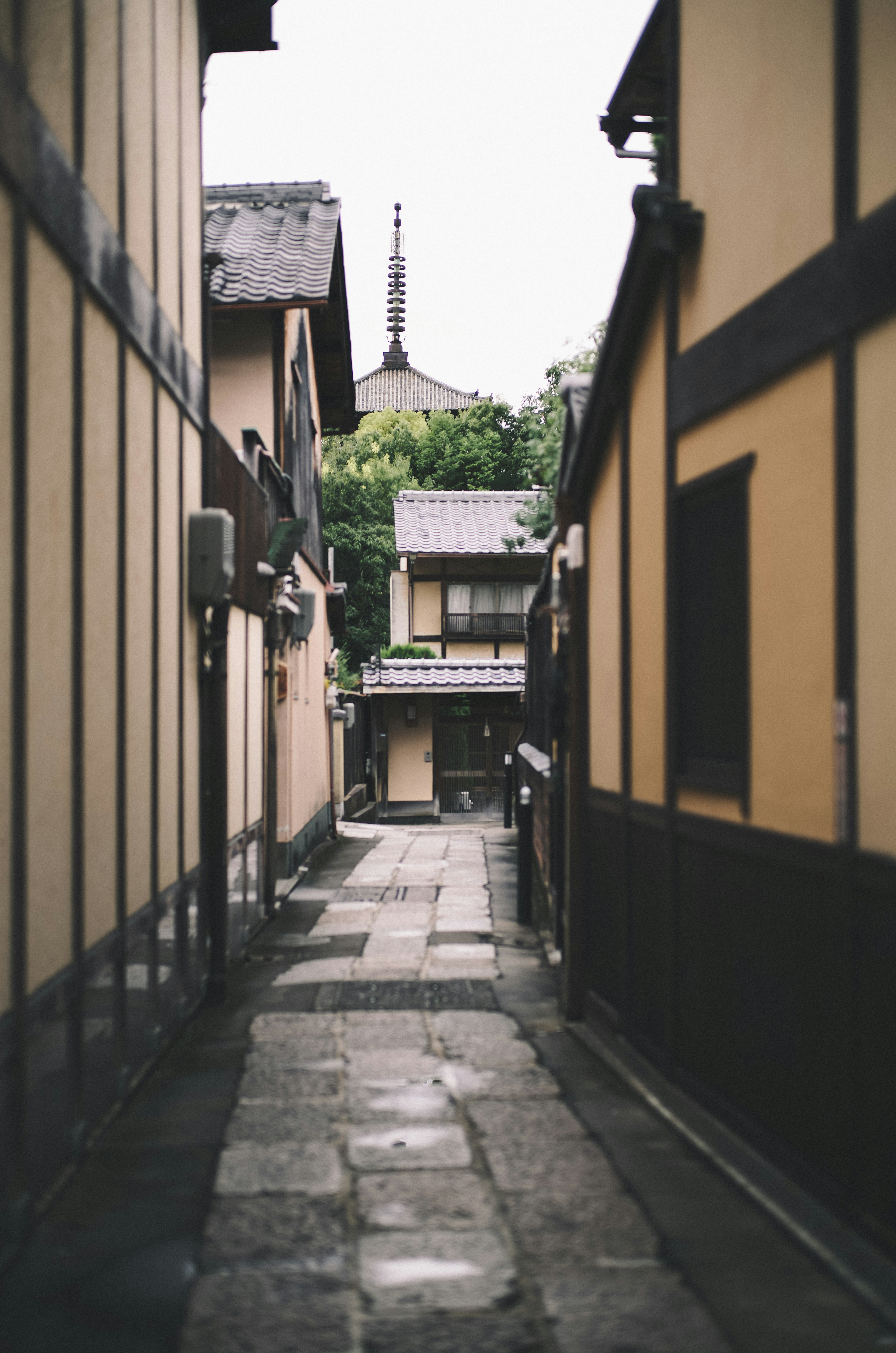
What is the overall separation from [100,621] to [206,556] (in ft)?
7.34

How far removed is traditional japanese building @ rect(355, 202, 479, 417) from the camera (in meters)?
62.5

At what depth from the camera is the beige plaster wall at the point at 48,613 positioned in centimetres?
389

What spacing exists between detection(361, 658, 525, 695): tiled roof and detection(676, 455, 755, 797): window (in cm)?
2046

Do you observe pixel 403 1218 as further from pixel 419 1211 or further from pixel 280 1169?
pixel 280 1169

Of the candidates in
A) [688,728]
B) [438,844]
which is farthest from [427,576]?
[688,728]

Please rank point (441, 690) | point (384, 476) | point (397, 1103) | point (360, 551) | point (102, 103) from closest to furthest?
→ point (102, 103) < point (397, 1103) < point (441, 690) < point (360, 551) < point (384, 476)

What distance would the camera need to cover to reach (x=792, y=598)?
13.7 ft

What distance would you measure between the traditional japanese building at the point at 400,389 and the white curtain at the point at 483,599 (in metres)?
29.8

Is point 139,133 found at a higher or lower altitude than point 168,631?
higher

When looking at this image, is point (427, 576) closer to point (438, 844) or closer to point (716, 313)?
point (438, 844)

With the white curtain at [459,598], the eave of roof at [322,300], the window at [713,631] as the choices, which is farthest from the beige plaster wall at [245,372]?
the white curtain at [459,598]

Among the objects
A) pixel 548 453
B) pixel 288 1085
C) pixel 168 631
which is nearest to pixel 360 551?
pixel 548 453

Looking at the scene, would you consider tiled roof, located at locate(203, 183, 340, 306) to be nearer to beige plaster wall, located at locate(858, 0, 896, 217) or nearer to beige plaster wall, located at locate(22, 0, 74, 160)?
beige plaster wall, located at locate(22, 0, 74, 160)

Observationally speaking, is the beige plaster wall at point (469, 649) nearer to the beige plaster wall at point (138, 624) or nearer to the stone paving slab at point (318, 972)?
the stone paving slab at point (318, 972)
